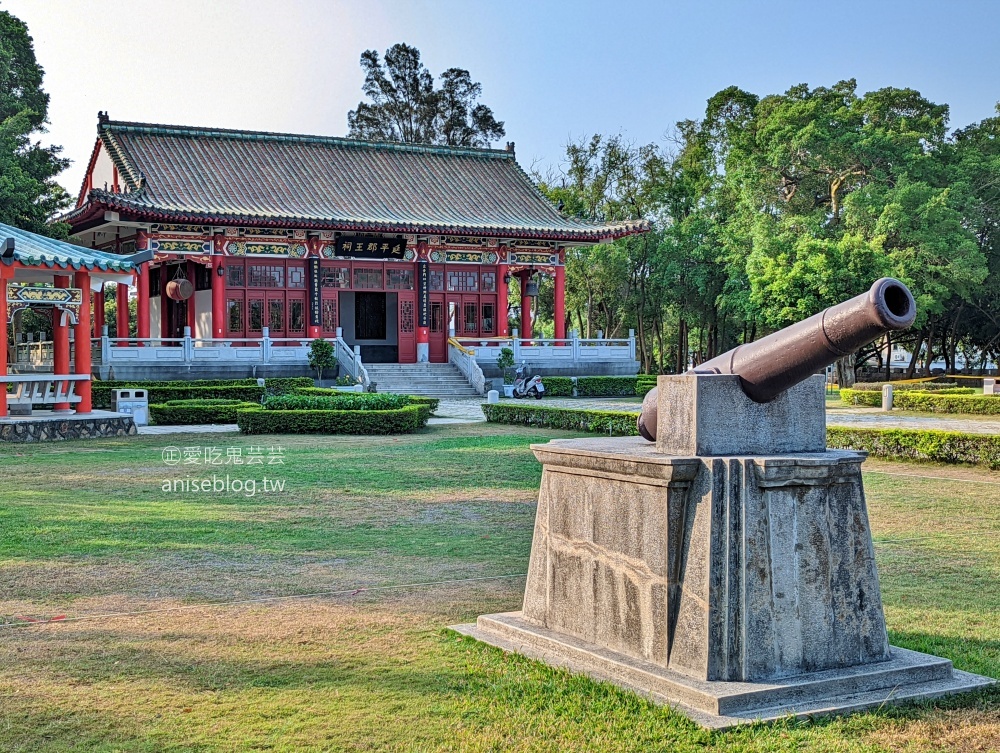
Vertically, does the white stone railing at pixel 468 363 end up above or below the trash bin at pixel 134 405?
above

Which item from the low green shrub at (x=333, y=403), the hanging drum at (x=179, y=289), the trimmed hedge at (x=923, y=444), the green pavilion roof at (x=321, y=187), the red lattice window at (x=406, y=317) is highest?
the green pavilion roof at (x=321, y=187)

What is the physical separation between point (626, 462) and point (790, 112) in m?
31.6

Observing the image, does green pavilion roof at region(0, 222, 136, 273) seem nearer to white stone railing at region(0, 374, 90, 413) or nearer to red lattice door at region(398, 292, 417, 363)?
white stone railing at region(0, 374, 90, 413)

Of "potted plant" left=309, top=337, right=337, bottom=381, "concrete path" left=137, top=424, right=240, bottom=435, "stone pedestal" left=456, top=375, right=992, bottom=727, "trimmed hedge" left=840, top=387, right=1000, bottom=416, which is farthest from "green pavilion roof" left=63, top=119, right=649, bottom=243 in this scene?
"stone pedestal" left=456, top=375, right=992, bottom=727

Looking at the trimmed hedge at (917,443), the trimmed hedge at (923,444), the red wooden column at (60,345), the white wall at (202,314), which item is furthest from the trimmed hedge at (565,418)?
the white wall at (202,314)

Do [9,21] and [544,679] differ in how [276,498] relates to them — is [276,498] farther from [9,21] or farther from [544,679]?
[9,21]

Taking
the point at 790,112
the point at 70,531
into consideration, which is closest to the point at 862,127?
the point at 790,112

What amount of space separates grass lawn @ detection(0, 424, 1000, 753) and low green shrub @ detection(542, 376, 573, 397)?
699 inches

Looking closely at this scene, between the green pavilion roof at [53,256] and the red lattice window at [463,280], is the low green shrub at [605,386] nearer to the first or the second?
the red lattice window at [463,280]

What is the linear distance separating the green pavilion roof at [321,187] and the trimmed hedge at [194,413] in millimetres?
9313

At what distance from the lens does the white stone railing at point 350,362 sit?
27.9 m

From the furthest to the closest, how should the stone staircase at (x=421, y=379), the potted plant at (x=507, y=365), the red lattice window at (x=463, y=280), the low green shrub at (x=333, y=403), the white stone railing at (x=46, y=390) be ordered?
the red lattice window at (x=463, y=280), the potted plant at (x=507, y=365), the stone staircase at (x=421, y=379), the low green shrub at (x=333, y=403), the white stone railing at (x=46, y=390)

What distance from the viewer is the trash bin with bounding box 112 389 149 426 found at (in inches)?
805

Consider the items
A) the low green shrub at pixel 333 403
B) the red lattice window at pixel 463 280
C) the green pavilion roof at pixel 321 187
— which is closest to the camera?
the low green shrub at pixel 333 403
